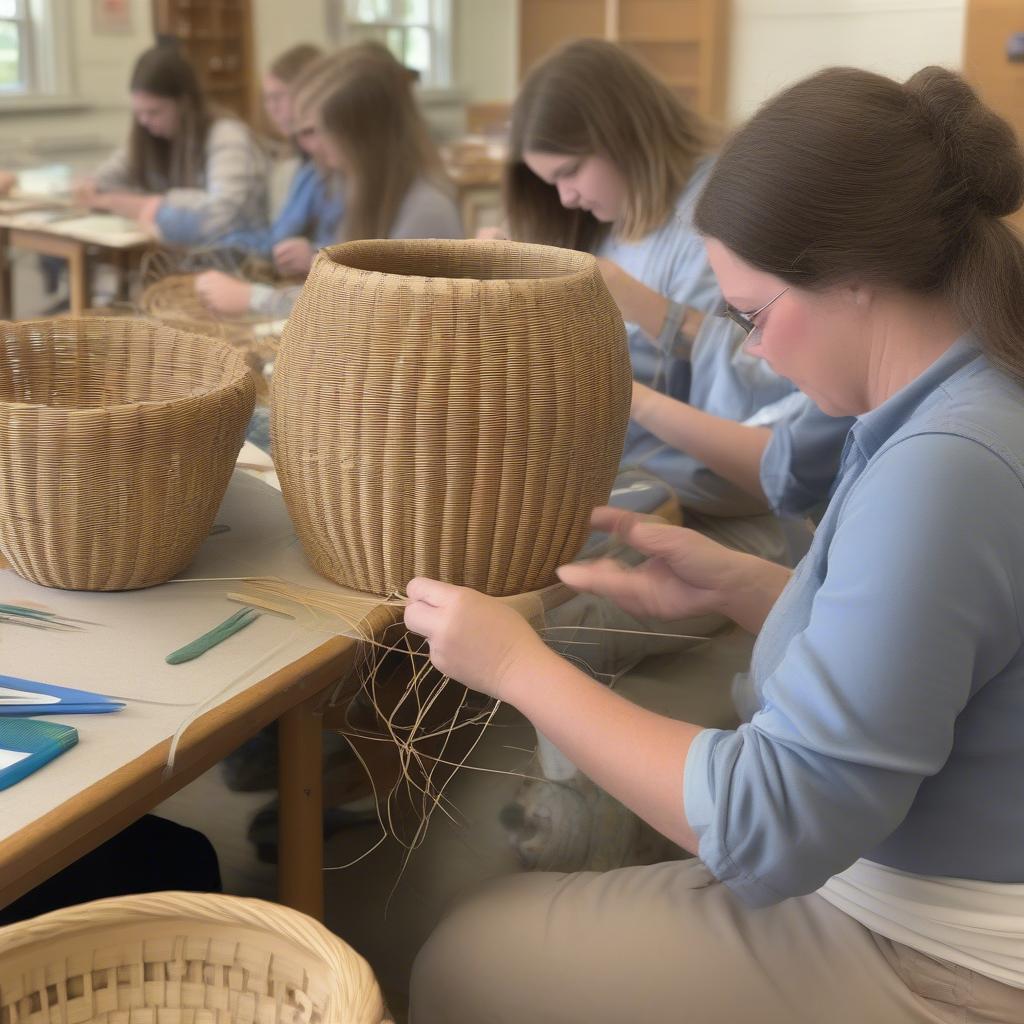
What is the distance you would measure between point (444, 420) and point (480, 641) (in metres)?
0.18

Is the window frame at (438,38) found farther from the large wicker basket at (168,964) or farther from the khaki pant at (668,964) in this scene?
the large wicker basket at (168,964)

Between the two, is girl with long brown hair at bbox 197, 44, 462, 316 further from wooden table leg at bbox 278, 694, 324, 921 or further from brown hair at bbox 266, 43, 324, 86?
wooden table leg at bbox 278, 694, 324, 921

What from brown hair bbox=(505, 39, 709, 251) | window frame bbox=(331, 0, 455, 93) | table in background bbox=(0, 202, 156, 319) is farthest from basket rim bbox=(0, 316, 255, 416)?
window frame bbox=(331, 0, 455, 93)

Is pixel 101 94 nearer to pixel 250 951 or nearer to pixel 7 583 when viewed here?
pixel 7 583

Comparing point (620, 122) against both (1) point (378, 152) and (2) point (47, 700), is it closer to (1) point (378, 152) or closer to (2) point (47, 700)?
(1) point (378, 152)

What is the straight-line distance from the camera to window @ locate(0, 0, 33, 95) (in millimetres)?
5152

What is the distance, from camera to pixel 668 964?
969 millimetres

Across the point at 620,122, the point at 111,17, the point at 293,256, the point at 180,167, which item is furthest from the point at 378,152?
the point at 111,17

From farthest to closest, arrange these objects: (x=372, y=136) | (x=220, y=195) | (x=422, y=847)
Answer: (x=220, y=195) < (x=372, y=136) < (x=422, y=847)

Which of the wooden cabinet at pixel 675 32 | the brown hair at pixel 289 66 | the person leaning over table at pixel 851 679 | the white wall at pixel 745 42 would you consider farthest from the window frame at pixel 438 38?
the person leaning over table at pixel 851 679

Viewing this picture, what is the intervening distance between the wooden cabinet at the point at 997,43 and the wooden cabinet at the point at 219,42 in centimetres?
320

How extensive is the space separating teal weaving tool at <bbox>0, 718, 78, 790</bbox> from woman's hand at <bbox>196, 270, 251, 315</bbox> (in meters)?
1.65

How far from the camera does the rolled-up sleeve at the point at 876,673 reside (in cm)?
77

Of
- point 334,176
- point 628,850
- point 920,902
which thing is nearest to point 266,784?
point 628,850
